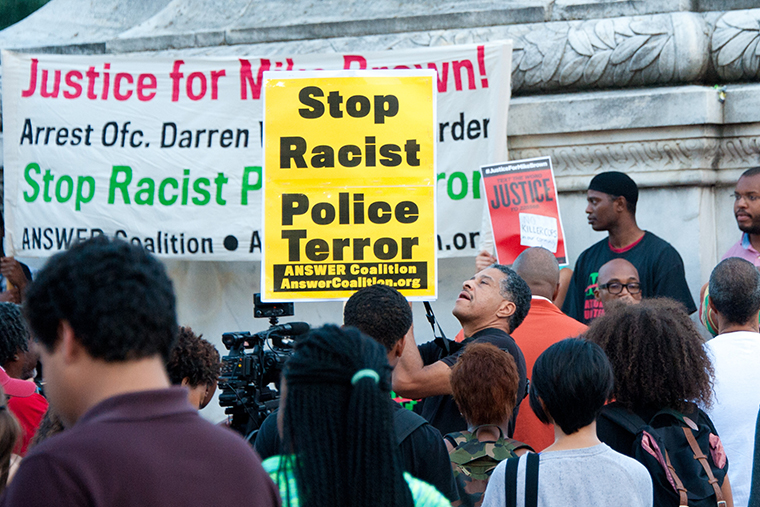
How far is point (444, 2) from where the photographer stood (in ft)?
21.0

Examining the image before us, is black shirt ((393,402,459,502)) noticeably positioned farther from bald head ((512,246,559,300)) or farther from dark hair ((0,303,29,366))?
bald head ((512,246,559,300))

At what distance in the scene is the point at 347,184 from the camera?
15.4 feet

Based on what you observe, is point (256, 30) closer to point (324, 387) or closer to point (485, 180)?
point (485, 180)

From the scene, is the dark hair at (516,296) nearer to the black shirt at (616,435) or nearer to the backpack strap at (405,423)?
the black shirt at (616,435)

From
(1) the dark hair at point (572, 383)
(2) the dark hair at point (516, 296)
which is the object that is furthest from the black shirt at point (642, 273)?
(1) the dark hair at point (572, 383)

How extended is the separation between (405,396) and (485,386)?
68 cm

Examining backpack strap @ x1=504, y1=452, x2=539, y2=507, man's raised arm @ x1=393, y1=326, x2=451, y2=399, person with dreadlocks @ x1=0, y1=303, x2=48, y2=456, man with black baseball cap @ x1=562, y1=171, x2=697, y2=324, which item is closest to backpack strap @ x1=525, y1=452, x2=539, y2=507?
backpack strap @ x1=504, y1=452, x2=539, y2=507

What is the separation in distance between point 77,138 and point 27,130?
37 cm

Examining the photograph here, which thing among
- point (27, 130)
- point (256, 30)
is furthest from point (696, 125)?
point (27, 130)

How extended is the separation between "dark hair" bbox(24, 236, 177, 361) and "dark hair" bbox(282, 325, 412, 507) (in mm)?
291

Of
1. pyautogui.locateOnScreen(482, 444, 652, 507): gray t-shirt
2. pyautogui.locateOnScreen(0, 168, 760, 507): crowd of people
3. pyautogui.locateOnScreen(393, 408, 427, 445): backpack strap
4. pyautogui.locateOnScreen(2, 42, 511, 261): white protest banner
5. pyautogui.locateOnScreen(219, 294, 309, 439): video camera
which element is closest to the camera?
pyautogui.locateOnScreen(0, 168, 760, 507): crowd of people

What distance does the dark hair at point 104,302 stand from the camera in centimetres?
147

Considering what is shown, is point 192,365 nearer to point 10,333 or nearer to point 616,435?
point 10,333

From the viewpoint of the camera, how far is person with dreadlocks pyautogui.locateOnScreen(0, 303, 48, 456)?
3.29 metres
